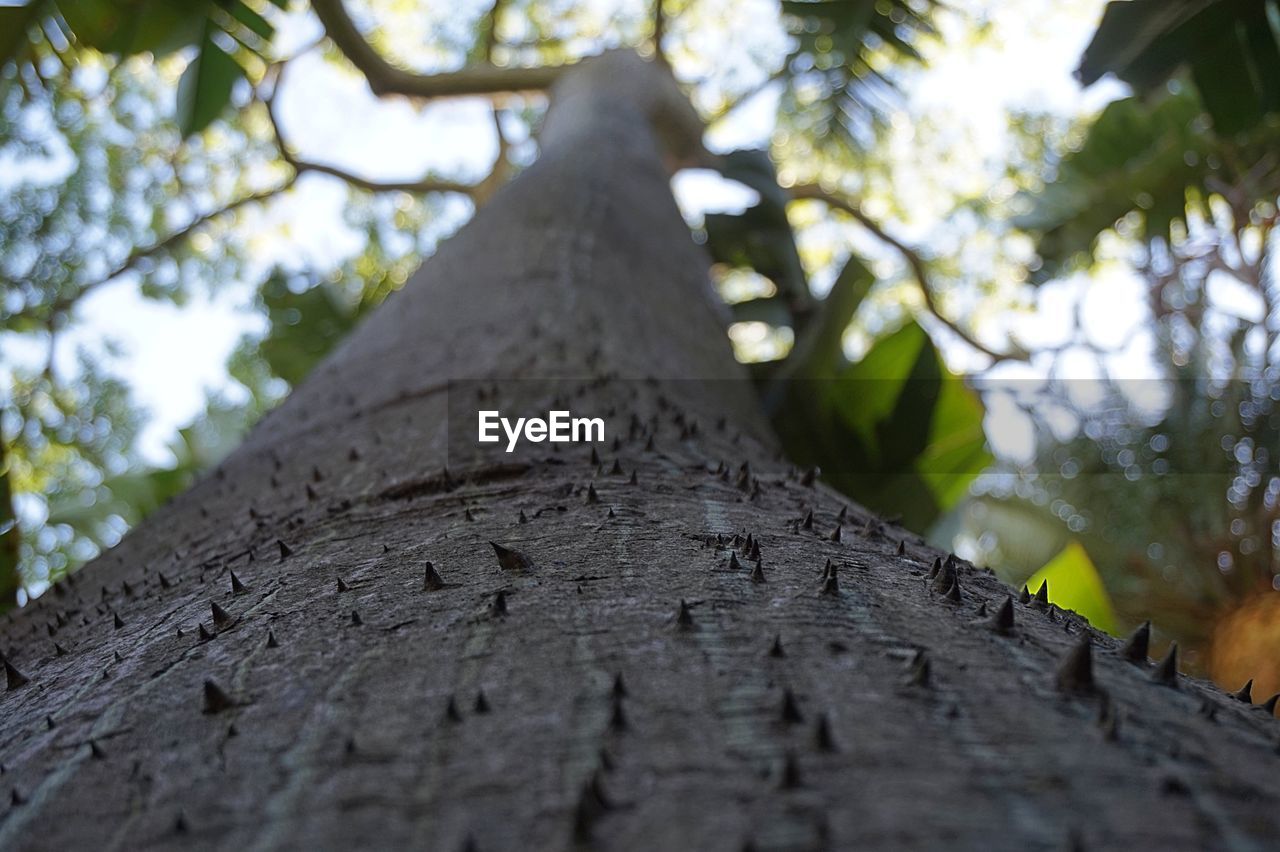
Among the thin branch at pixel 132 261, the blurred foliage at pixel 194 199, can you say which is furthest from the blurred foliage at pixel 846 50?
the thin branch at pixel 132 261

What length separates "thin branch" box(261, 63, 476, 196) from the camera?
6395 millimetres

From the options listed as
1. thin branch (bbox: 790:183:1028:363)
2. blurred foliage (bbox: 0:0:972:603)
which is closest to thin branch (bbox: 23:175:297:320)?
blurred foliage (bbox: 0:0:972:603)

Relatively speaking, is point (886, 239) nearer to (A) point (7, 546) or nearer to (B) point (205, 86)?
Answer: (B) point (205, 86)

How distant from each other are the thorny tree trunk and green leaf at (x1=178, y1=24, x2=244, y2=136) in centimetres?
208

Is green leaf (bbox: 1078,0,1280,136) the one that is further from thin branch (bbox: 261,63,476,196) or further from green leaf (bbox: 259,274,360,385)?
thin branch (bbox: 261,63,476,196)

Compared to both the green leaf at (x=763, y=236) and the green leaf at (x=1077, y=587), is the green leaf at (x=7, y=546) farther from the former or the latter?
the green leaf at (x=763, y=236)

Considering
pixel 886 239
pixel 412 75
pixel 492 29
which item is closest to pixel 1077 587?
pixel 412 75

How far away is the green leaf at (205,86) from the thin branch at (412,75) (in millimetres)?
819

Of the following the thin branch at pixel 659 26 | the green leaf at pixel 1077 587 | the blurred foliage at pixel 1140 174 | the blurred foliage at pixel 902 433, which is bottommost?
the green leaf at pixel 1077 587

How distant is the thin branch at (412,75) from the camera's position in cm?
373

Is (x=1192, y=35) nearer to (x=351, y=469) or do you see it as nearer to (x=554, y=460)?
(x=554, y=460)

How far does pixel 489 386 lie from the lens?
1.36 meters

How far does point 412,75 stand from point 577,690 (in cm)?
459

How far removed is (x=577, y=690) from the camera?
60cm
